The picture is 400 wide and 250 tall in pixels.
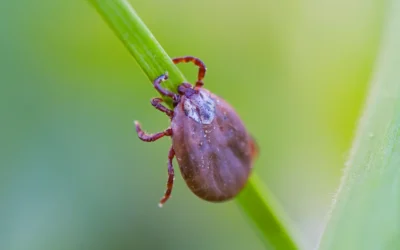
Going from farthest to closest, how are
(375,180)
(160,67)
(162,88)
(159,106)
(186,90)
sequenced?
(159,106)
(186,90)
(162,88)
(160,67)
(375,180)

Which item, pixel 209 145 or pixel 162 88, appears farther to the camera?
pixel 209 145

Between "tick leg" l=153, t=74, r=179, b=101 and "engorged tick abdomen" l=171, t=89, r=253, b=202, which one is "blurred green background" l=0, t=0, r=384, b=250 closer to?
"engorged tick abdomen" l=171, t=89, r=253, b=202

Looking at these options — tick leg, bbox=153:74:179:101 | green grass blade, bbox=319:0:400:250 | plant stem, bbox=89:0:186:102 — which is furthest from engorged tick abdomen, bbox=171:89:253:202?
green grass blade, bbox=319:0:400:250

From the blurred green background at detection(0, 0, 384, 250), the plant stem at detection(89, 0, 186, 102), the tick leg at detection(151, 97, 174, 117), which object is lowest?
the blurred green background at detection(0, 0, 384, 250)

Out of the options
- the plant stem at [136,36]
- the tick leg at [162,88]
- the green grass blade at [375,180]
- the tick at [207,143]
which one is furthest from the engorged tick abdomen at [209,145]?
the green grass blade at [375,180]

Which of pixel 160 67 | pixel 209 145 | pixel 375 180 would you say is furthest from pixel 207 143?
pixel 375 180

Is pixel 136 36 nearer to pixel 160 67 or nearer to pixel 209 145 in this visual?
pixel 160 67
